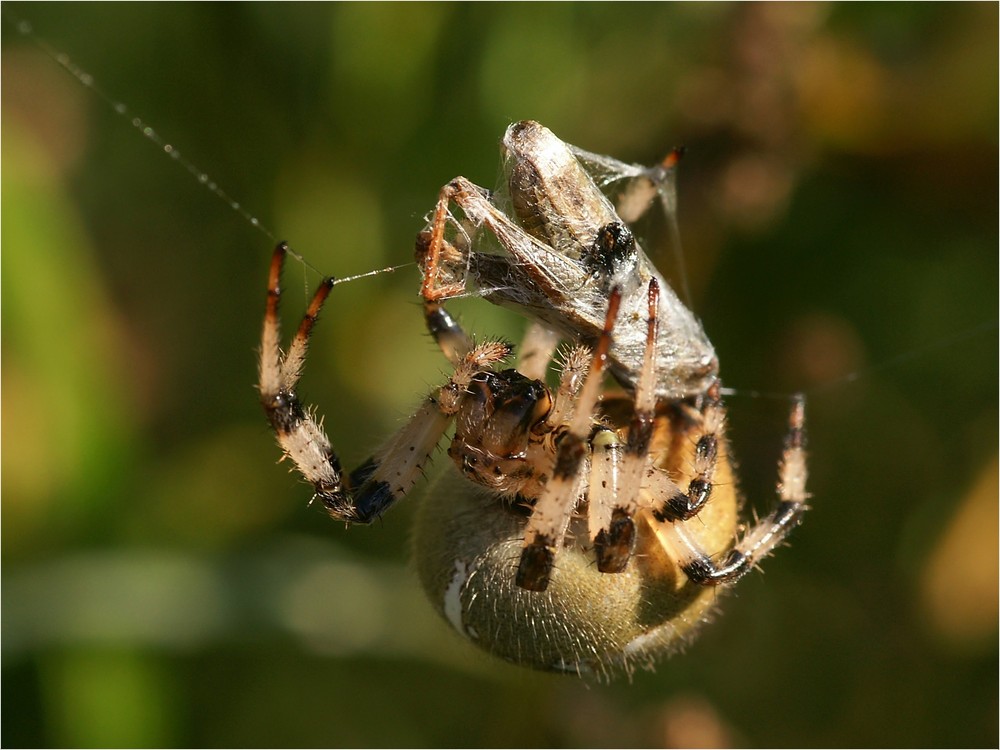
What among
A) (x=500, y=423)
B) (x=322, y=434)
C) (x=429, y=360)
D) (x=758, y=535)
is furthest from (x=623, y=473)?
(x=429, y=360)

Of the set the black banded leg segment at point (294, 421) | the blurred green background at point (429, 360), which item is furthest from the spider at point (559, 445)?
the blurred green background at point (429, 360)

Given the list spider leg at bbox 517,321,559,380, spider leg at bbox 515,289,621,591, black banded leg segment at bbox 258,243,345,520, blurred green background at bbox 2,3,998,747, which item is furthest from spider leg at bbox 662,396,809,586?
blurred green background at bbox 2,3,998,747

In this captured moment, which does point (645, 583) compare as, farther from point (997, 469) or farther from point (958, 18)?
point (958, 18)

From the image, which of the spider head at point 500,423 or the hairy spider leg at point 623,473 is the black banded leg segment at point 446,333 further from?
the hairy spider leg at point 623,473

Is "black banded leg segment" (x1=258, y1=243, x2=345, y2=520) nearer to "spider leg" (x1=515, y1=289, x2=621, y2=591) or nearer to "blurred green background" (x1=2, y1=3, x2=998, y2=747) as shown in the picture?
"spider leg" (x1=515, y1=289, x2=621, y2=591)

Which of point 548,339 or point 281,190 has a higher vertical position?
point 281,190

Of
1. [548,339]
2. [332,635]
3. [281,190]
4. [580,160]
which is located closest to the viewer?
[580,160]

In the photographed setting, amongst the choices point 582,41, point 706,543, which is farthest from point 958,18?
point 706,543
